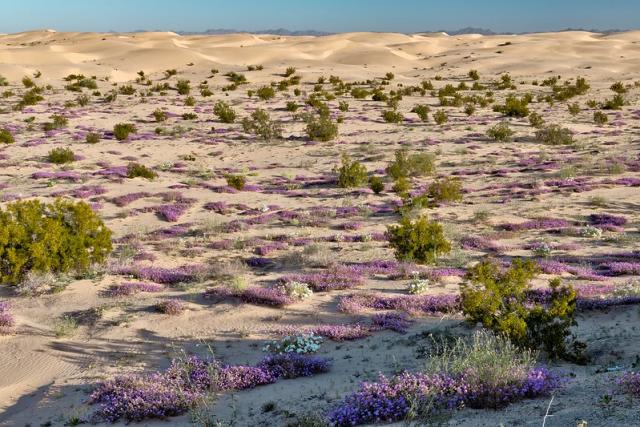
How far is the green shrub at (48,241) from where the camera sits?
396 inches

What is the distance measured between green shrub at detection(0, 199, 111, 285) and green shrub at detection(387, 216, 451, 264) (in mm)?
5812

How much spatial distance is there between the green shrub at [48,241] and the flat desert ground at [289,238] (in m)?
0.38

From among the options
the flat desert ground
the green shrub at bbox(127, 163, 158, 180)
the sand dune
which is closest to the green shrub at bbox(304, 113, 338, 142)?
the flat desert ground

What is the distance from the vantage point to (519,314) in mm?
7129

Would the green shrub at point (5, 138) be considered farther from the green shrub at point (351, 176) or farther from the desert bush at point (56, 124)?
the green shrub at point (351, 176)

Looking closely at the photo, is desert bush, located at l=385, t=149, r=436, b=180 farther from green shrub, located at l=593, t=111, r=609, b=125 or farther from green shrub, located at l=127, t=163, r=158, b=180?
green shrub, located at l=593, t=111, r=609, b=125

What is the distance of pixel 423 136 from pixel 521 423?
72.3ft

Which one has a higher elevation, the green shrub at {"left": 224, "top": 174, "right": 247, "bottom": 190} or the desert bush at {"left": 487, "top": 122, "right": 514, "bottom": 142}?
the desert bush at {"left": 487, "top": 122, "right": 514, "bottom": 142}

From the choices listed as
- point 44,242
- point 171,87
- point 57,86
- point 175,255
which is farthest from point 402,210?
point 57,86

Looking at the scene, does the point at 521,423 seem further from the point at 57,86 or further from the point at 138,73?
the point at 138,73

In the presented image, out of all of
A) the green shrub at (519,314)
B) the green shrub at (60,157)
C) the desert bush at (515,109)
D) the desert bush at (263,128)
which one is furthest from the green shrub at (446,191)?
the desert bush at (515,109)

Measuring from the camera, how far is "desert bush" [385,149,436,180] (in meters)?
18.8

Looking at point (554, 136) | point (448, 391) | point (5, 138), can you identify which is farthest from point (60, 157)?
point (554, 136)

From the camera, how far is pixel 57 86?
150 feet
